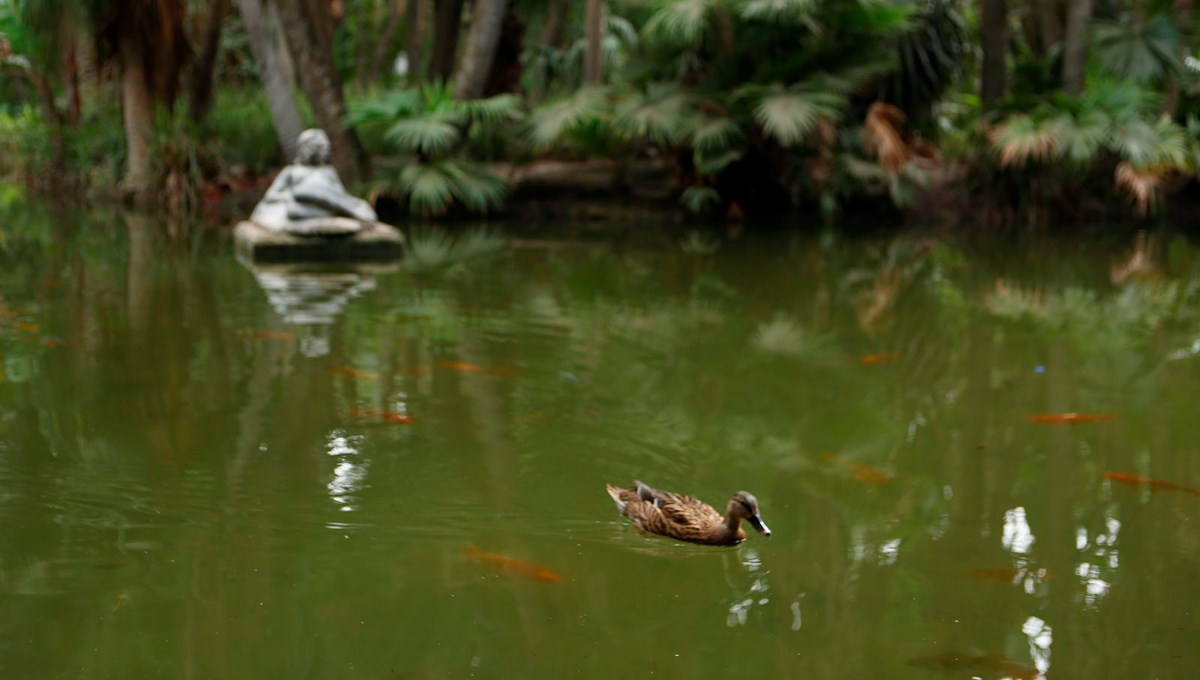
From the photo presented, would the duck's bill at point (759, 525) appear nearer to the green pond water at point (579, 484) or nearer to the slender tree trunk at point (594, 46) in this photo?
the green pond water at point (579, 484)

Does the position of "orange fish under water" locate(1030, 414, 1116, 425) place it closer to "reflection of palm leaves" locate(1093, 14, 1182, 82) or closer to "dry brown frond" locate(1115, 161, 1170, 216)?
"dry brown frond" locate(1115, 161, 1170, 216)

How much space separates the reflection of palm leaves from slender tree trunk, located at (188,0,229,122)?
11.2 m

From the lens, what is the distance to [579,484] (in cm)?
411

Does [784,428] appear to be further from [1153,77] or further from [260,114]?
[260,114]

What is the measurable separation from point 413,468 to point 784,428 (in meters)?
1.55

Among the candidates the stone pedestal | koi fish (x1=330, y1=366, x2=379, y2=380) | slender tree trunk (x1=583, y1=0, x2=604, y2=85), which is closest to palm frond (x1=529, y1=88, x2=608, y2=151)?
slender tree trunk (x1=583, y1=0, x2=604, y2=85)

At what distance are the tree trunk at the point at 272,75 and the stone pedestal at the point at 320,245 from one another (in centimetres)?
530

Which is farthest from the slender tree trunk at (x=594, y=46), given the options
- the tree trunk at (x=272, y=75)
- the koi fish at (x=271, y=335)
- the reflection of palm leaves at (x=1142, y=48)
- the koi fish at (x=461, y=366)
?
the koi fish at (x=461, y=366)

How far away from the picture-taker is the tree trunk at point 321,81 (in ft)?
47.2

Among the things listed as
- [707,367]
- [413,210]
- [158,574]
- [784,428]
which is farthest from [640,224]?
[158,574]

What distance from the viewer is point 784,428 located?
16.2 feet

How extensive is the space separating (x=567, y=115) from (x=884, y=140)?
12.0 ft

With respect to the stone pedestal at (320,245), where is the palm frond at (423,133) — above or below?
above

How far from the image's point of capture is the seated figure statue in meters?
10.5
